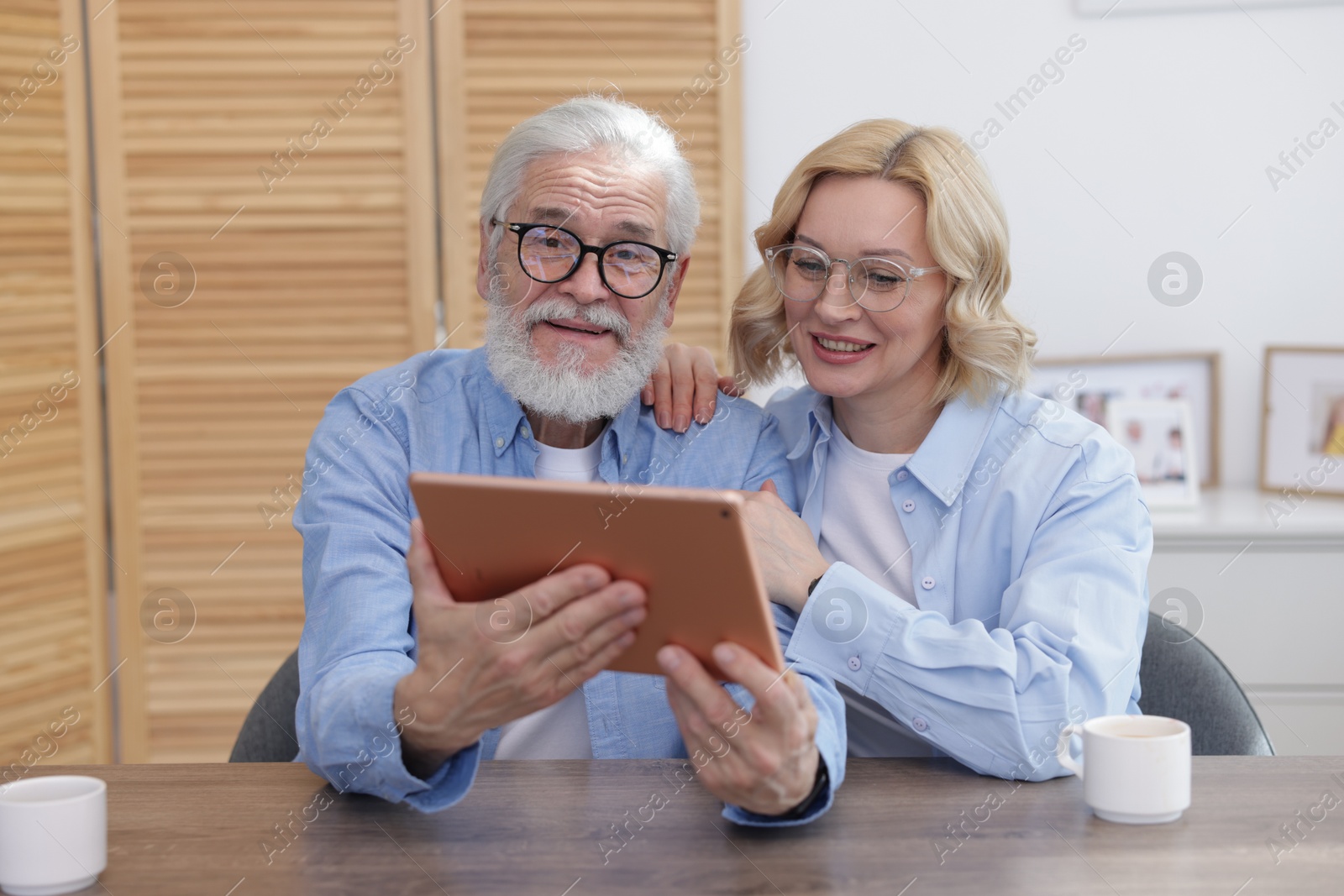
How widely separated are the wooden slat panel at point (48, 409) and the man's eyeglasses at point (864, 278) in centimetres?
204

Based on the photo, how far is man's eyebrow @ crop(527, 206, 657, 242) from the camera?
1.67m

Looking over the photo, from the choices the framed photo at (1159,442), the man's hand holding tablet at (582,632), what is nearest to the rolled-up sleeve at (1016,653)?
the man's hand holding tablet at (582,632)

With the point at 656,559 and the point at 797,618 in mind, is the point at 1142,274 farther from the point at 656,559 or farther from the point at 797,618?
the point at 656,559

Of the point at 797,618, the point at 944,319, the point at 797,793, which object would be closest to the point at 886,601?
the point at 797,618

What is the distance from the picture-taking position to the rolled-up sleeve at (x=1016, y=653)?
51.8 inches

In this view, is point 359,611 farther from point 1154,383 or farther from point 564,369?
point 1154,383

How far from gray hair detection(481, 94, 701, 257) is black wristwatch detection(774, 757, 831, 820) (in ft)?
2.90

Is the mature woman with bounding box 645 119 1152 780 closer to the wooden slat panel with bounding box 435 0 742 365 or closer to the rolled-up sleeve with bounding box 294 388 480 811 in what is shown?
the rolled-up sleeve with bounding box 294 388 480 811

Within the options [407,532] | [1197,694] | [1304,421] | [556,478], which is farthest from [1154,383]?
[407,532]

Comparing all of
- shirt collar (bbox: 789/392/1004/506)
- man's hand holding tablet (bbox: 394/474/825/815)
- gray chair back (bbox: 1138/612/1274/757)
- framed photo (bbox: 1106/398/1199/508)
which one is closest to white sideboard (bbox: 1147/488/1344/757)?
framed photo (bbox: 1106/398/1199/508)

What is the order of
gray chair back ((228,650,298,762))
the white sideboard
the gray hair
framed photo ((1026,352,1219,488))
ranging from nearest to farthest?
gray chair back ((228,650,298,762)) < the gray hair < the white sideboard < framed photo ((1026,352,1219,488))

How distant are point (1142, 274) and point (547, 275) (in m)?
1.91

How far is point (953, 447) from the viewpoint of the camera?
5.31 feet

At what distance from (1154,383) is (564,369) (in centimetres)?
188
